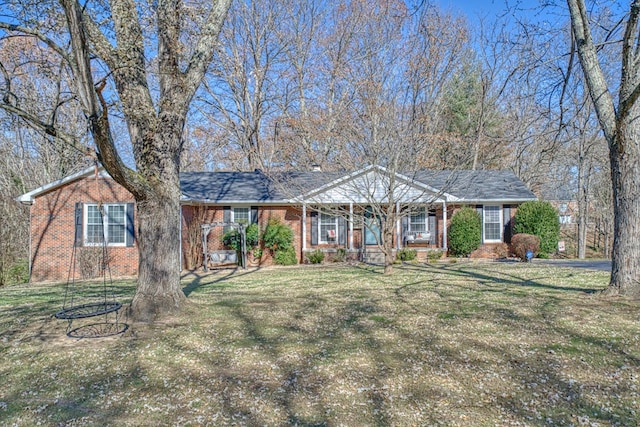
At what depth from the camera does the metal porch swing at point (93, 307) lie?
5.68m

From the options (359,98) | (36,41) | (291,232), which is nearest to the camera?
(36,41)

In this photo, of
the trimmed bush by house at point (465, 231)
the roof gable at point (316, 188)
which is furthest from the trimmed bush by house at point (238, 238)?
the trimmed bush by house at point (465, 231)

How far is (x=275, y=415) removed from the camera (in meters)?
3.61

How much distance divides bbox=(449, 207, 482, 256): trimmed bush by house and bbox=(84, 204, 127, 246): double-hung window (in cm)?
1245

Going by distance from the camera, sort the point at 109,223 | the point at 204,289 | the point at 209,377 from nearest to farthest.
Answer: the point at 209,377 → the point at 204,289 → the point at 109,223

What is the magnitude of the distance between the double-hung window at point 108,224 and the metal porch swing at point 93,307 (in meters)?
0.40

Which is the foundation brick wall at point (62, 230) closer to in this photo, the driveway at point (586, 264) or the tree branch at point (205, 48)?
the tree branch at point (205, 48)

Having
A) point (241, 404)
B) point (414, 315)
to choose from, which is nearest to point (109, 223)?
point (414, 315)

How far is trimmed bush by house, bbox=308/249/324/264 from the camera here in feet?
55.0

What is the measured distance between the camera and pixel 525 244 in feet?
52.9

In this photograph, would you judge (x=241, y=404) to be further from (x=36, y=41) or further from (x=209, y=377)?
(x=36, y=41)

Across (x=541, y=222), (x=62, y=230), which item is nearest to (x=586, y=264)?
(x=541, y=222)

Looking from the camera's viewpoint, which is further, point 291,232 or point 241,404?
point 291,232

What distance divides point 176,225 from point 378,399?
14.8 feet
